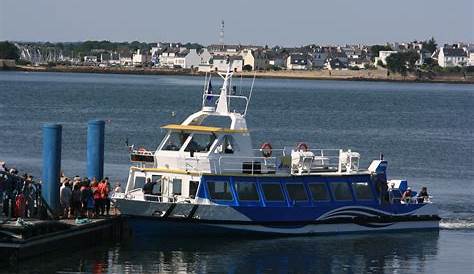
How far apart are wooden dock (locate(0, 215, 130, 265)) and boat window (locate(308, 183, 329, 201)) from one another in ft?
20.0

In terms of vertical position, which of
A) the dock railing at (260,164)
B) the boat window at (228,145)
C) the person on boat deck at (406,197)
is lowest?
the person on boat deck at (406,197)

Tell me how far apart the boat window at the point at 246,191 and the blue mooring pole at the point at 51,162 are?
563 cm

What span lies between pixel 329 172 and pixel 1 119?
53.7 meters

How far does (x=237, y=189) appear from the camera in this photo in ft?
127

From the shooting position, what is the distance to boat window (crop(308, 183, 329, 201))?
131 ft

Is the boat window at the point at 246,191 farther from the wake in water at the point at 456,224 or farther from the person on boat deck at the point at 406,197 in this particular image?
the wake in water at the point at 456,224

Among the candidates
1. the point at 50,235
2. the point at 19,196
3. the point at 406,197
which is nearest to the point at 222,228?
the point at 50,235

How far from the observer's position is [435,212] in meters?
42.9

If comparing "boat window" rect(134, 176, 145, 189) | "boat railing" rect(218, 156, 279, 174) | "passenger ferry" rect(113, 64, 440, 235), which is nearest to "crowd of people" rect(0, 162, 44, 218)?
"passenger ferry" rect(113, 64, 440, 235)

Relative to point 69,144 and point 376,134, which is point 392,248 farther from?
point 376,134

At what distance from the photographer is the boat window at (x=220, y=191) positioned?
38.2 metres

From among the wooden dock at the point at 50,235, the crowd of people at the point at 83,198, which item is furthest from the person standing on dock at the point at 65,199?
the wooden dock at the point at 50,235

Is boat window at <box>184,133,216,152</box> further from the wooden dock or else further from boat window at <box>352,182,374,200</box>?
boat window at <box>352,182,374,200</box>

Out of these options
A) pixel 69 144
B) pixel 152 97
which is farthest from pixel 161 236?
pixel 152 97
